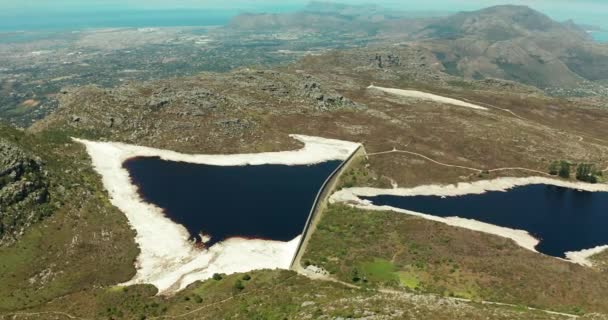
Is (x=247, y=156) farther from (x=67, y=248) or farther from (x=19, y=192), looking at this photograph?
(x=19, y=192)

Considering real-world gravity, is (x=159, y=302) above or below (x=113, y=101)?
below

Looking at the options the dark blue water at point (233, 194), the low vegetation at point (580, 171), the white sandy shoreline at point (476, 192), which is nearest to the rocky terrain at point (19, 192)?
the dark blue water at point (233, 194)

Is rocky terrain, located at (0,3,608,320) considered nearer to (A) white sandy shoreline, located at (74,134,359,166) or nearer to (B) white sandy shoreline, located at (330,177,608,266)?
(B) white sandy shoreline, located at (330,177,608,266)

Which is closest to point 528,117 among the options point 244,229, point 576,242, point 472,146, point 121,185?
point 472,146

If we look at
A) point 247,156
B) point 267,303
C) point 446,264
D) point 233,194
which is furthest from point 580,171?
point 267,303

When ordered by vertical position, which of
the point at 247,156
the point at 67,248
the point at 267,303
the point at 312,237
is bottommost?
the point at 67,248

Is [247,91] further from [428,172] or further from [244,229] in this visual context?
[244,229]
